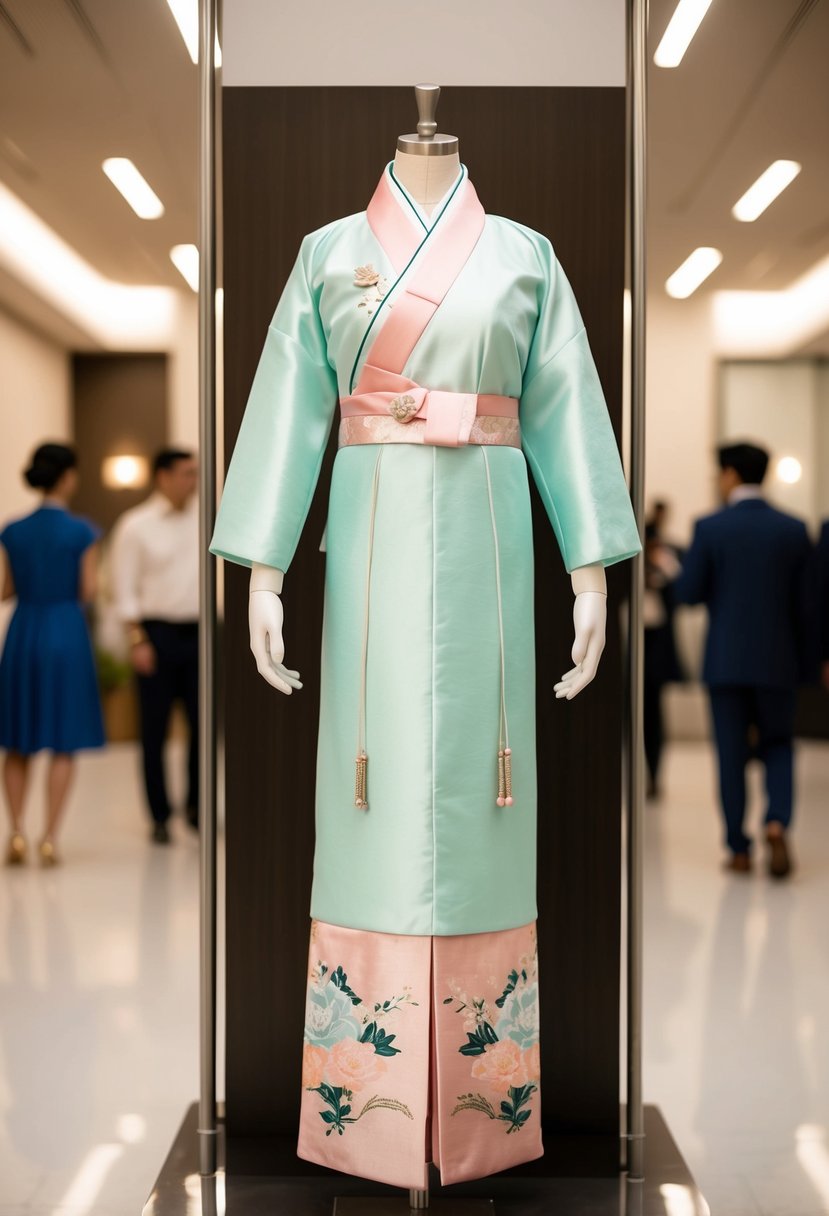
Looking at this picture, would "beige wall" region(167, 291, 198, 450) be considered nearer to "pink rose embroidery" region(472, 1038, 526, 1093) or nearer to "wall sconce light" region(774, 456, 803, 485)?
"wall sconce light" region(774, 456, 803, 485)

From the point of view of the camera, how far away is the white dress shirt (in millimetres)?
4793

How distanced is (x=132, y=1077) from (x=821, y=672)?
9.70ft

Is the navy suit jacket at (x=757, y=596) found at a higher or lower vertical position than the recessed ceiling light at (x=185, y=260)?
lower

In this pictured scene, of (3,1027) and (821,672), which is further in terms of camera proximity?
(821,672)

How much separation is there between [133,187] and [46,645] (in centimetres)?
239

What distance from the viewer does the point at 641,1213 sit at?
6.08 feet

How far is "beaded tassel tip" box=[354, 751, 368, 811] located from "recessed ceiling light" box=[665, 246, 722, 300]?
20.7ft

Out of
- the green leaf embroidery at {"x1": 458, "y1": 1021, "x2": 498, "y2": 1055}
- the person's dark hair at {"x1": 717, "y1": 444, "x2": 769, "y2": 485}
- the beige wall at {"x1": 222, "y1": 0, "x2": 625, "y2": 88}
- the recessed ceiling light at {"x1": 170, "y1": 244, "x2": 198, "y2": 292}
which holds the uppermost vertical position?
the recessed ceiling light at {"x1": 170, "y1": 244, "x2": 198, "y2": 292}

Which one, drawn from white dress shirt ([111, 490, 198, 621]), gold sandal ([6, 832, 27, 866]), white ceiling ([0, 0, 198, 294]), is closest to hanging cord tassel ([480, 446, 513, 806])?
white ceiling ([0, 0, 198, 294])

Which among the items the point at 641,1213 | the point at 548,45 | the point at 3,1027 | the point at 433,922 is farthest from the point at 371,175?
the point at 3,1027

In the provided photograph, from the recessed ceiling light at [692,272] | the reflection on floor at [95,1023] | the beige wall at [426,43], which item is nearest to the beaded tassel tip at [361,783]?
the reflection on floor at [95,1023]

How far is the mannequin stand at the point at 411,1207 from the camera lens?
1.85 m

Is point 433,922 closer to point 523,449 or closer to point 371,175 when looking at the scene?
point 523,449

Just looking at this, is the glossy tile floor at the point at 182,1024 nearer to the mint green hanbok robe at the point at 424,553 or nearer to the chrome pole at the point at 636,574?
the chrome pole at the point at 636,574
